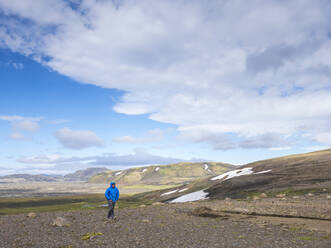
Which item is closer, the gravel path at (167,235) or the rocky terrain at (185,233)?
the gravel path at (167,235)

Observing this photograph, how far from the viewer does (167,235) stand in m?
24.9

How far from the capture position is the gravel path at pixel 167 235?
21297 millimetres

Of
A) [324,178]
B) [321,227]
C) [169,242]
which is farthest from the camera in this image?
[324,178]

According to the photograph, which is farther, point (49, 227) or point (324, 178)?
point (324, 178)

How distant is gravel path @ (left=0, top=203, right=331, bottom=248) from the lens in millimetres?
21297

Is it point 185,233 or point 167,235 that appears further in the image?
point 185,233

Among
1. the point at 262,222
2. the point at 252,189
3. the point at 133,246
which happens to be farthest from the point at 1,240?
the point at 252,189

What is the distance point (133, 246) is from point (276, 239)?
1224 cm

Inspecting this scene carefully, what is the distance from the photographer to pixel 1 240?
2289cm

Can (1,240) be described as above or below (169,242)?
above

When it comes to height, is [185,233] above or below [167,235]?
below

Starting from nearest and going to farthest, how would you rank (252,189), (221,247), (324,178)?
1. (221,247)
2. (324,178)
3. (252,189)

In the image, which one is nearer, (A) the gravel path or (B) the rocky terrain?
(A) the gravel path

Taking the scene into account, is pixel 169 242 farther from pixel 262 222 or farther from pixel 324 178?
pixel 324 178
